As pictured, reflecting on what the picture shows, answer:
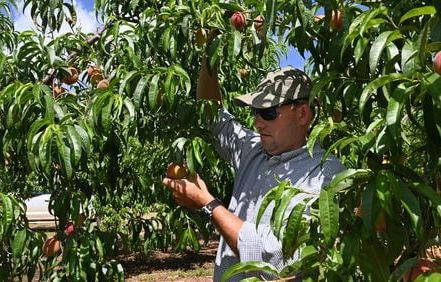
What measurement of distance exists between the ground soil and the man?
16.4ft

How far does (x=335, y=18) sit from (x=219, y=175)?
1668 mm

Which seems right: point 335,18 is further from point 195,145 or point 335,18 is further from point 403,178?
point 403,178

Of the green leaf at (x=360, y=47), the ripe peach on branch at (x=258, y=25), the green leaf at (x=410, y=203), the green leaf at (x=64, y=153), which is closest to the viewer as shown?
the green leaf at (x=410, y=203)

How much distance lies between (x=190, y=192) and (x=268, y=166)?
0.94 ft

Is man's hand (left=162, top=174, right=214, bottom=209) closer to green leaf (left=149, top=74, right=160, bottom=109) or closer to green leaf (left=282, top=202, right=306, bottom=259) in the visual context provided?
green leaf (left=149, top=74, right=160, bottom=109)

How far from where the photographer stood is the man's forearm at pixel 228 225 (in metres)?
1.86

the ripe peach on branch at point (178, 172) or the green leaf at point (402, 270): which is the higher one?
the ripe peach on branch at point (178, 172)

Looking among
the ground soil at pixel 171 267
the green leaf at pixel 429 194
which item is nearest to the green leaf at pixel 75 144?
the green leaf at pixel 429 194

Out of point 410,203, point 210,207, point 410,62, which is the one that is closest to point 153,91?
point 210,207

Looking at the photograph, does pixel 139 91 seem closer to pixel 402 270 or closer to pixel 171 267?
pixel 402 270

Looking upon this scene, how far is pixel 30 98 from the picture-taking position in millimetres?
2096

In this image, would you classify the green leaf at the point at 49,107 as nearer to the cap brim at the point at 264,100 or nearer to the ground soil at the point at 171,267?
the cap brim at the point at 264,100

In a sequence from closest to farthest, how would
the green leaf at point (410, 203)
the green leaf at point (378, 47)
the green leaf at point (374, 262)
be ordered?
1. the green leaf at point (410, 203)
2. the green leaf at point (374, 262)
3. the green leaf at point (378, 47)

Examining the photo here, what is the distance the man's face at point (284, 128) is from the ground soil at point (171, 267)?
202 inches
